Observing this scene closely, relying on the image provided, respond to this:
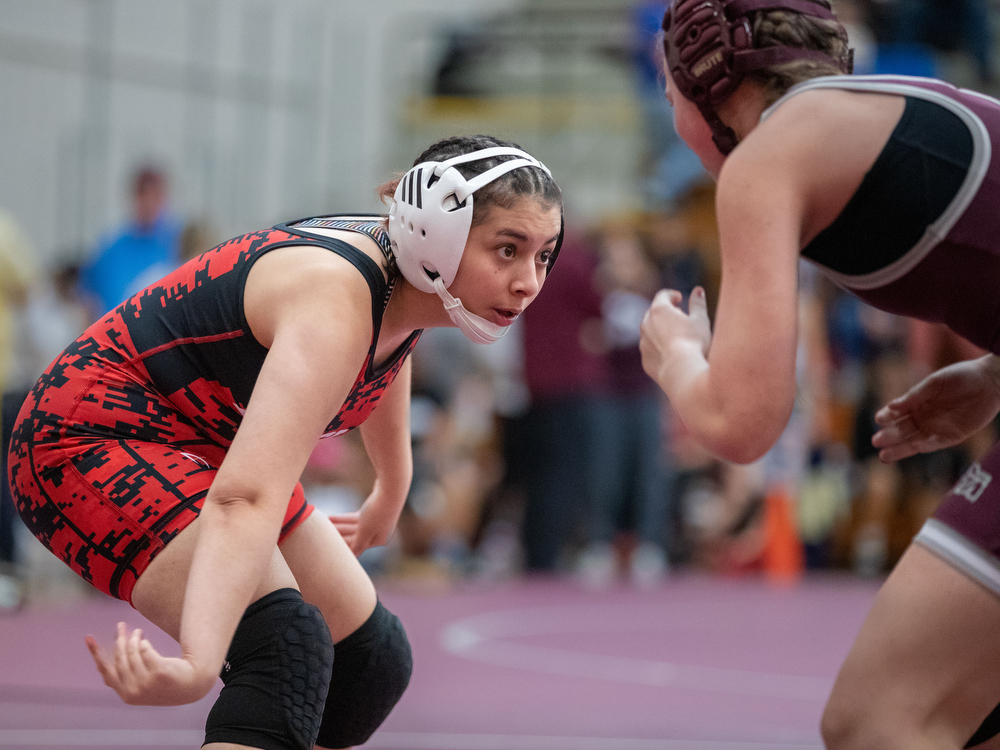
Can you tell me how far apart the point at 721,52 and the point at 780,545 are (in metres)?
7.29

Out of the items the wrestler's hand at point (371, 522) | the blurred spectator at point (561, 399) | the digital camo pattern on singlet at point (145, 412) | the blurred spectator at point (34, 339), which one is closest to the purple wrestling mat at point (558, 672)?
the blurred spectator at point (561, 399)

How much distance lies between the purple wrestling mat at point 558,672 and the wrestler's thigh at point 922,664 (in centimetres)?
235

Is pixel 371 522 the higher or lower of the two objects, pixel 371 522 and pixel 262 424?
the lower

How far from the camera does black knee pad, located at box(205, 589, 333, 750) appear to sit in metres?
2.14

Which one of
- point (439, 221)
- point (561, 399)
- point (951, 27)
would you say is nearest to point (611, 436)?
point (561, 399)

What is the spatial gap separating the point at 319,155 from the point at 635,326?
5333mm

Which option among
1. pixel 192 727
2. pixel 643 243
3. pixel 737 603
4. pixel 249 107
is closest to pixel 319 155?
pixel 249 107

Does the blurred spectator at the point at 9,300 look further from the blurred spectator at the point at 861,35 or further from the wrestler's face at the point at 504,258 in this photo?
the blurred spectator at the point at 861,35

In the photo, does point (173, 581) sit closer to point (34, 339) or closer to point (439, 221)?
point (439, 221)

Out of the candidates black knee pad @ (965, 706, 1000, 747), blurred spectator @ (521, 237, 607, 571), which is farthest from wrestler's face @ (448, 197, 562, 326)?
blurred spectator @ (521, 237, 607, 571)

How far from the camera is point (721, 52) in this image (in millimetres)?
2039

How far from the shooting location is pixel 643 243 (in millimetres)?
8680

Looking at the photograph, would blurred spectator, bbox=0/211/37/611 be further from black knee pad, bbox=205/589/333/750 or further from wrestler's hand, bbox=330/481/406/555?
black knee pad, bbox=205/589/333/750

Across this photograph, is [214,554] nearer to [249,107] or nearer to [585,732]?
[585,732]
